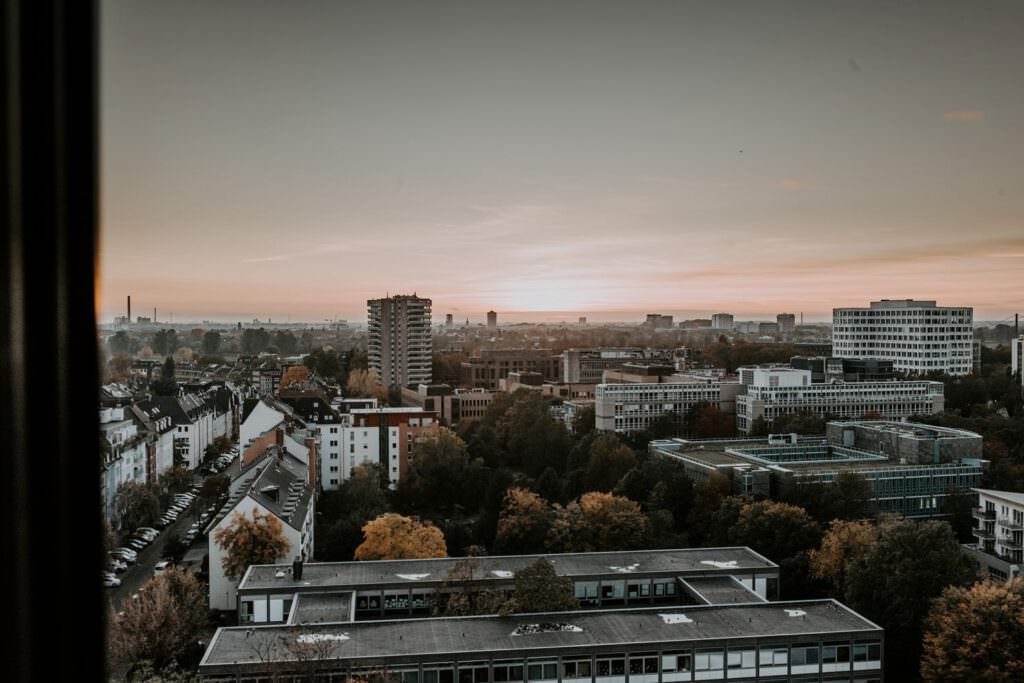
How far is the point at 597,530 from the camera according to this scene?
600cm

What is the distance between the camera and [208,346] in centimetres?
834

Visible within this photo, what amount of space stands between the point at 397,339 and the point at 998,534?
1195 centimetres

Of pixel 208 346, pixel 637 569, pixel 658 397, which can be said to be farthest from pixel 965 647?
pixel 658 397

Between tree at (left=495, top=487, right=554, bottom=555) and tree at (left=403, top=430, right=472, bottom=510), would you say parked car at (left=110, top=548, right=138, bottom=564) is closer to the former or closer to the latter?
tree at (left=495, top=487, right=554, bottom=555)

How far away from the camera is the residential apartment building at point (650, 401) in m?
11.0

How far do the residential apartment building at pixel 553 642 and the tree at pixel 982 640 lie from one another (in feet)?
0.96

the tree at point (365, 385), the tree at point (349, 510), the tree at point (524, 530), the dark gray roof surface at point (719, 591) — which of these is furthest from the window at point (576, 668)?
the tree at point (365, 385)

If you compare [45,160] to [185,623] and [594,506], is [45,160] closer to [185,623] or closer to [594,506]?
[185,623]

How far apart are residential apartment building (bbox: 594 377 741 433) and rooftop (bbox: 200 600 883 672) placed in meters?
6.34

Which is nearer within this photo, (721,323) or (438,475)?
(438,475)

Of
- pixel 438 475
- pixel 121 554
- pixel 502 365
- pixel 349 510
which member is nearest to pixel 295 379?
pixel 502 365

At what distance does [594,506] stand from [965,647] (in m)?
2.64

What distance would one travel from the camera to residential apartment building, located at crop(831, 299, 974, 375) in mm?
12773

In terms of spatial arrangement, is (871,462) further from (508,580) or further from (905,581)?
(508,580)
